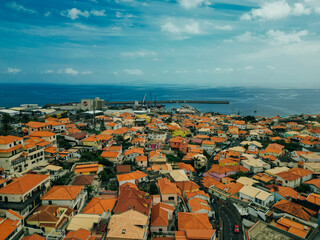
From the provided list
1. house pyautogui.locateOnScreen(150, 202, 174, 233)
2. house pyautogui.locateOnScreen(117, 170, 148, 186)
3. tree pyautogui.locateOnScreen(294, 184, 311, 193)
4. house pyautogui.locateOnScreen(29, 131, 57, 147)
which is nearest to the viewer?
house pyautogui.locateOnScreen(150, 202, 174, 233)

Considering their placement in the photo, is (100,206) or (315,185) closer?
(100,206)

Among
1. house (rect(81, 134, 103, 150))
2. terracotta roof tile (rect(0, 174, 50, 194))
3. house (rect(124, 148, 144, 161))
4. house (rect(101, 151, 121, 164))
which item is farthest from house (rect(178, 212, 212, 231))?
house (rect(81, 134, 103, 150))

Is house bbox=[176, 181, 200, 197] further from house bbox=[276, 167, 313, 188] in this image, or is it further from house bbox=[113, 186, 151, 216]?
house bbox=[276, 167, 313, 188]

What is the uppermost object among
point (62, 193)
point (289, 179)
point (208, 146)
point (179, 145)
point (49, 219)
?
point (62, 193)

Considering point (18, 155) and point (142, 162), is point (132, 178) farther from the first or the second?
point (18, 155)

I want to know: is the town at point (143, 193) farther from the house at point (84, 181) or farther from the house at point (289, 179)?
the house at point (289, 179)

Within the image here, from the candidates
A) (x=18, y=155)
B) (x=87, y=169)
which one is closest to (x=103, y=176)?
(x=87, y=169)
